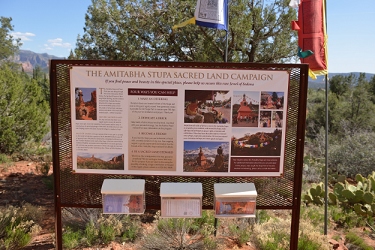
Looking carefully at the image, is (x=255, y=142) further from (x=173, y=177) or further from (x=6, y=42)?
(x=6, y=42)

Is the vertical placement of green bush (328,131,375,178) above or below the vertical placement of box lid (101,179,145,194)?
below

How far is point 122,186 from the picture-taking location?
297cm

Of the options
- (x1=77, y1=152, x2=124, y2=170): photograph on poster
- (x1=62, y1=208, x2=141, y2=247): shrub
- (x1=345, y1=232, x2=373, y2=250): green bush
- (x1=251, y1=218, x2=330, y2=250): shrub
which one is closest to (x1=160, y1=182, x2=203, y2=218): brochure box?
(x1=77, y1=152, x2=124, y2=170): photograph on poster

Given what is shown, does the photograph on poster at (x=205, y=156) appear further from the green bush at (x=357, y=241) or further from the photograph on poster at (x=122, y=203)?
the green bush at (x=357, y=241)

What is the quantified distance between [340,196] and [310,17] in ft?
11.2

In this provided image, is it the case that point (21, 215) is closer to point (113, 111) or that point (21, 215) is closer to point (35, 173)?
point (113, 111)

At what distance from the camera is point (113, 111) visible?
2.91m

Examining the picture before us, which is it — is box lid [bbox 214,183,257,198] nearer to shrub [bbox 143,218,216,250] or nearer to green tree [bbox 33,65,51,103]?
shrub [bbox 143,218,216,250]

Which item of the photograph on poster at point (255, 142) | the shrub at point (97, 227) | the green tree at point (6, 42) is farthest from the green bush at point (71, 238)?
the green tree at point (6, 42)

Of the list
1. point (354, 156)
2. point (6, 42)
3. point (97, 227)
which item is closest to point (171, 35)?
point (97, 227)

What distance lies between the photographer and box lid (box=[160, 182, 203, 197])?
2.93 m

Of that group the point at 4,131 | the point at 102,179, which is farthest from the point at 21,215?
the point at 4,131

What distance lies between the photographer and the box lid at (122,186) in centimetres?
293

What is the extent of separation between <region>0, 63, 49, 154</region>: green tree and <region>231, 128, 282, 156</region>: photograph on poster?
24.9 ft
